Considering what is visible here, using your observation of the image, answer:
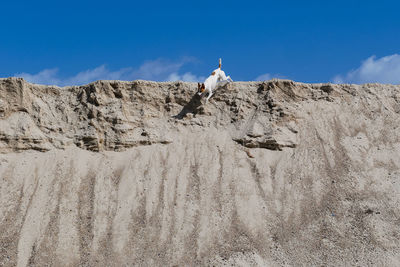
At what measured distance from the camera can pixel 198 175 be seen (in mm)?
19656

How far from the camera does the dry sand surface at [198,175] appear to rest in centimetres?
1686

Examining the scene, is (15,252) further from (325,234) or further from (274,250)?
(325,234)

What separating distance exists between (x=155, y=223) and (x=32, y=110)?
8.13 meters

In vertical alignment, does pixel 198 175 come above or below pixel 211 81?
below

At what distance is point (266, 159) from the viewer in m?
20.4

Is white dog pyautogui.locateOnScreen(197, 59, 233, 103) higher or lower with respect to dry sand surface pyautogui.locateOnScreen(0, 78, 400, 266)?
higher

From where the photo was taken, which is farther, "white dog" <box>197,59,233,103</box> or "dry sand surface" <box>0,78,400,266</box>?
"white dog" <box>197,59,233,103</box>

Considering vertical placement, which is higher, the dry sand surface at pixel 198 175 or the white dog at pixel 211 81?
the white dog at pixel 211 81

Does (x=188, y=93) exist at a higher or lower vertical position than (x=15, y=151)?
higher

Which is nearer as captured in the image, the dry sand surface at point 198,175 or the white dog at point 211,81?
the dry sand surface at point 198,175

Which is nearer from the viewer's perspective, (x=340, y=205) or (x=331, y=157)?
(x=340, y=205)

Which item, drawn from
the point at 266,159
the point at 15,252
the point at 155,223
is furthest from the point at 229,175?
the point at 15,252

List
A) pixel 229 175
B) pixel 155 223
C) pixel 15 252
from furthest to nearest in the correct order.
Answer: pixel 229 175
pixel 155 223
pixel 15 252

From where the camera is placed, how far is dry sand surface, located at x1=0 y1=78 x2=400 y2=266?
16.9m
